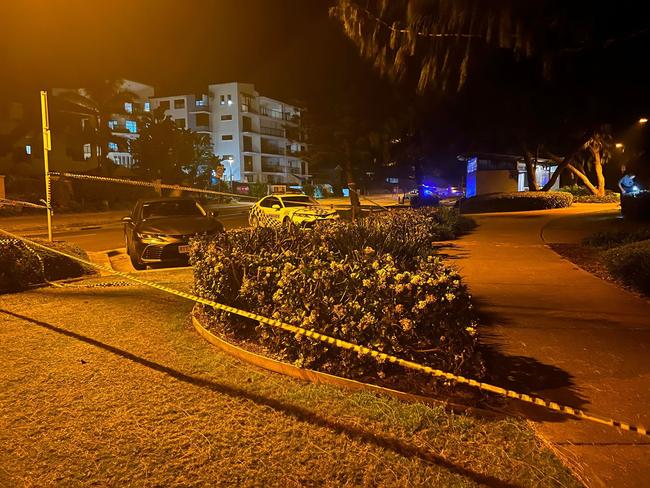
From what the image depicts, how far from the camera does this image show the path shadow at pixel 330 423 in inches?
131

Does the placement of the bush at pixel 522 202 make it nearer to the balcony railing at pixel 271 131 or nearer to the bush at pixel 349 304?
the bush at pixel 349 304

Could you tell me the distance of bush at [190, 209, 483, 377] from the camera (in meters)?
4.50

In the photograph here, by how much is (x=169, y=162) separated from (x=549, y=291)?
39.4 m

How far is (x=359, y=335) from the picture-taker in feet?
A: 15.0

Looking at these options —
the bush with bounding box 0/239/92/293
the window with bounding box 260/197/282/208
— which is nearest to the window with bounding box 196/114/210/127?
the window with bounding box 260/197/282/208

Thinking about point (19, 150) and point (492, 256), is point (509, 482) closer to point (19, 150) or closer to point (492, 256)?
point (492, 256)

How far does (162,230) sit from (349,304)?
24.3ft

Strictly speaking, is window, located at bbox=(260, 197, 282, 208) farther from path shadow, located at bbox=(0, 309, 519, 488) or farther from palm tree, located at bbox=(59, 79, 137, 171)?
palm tree, located at bbox=(59, 79, 137, 171)

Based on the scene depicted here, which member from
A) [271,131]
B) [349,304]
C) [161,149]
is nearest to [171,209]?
[349,304]

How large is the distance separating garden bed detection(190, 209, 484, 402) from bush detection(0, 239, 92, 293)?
398 centimetres

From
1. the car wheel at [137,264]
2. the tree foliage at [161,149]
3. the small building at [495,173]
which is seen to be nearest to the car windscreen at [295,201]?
the car wheel at [137,264]

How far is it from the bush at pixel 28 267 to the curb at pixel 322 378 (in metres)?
4.39

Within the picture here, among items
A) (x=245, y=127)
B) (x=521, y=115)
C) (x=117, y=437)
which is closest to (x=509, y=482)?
(x=117, y=437)

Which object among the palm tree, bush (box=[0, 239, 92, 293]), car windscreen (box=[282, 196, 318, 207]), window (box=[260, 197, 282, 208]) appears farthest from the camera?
the palm tree
